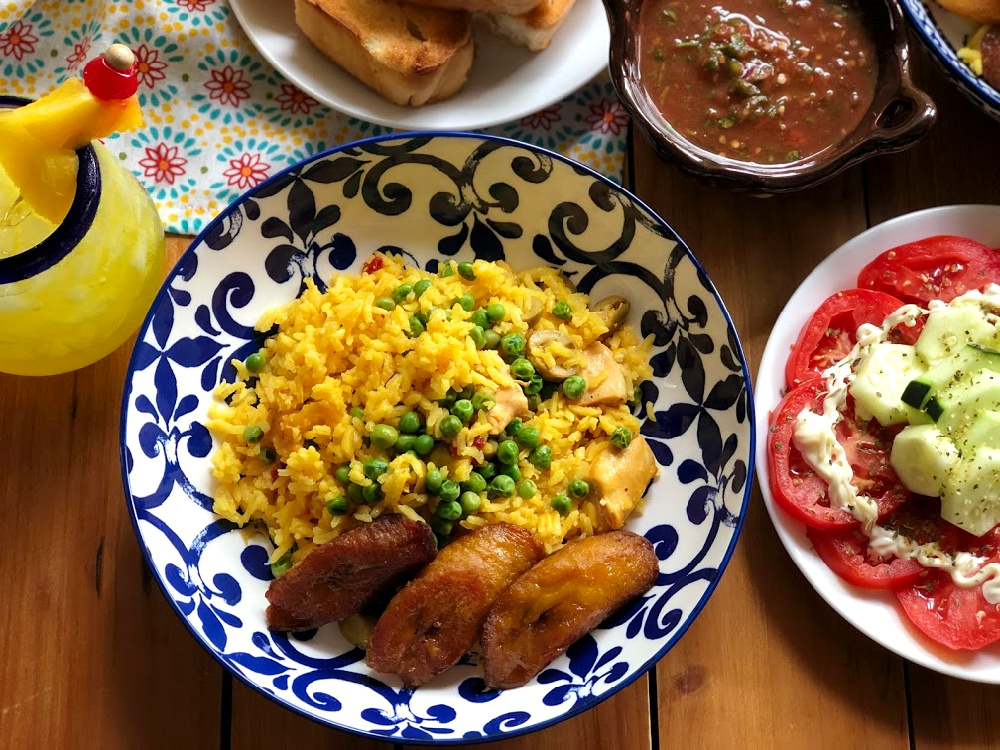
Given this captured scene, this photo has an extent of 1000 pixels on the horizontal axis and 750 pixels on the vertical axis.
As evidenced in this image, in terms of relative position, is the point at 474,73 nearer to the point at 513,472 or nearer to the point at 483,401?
the point at 483,401

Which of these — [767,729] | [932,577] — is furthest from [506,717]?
[932,577]

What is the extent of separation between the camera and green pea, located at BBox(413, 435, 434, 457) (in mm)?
2154

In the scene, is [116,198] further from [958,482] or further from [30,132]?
[958,482]

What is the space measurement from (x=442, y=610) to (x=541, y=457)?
426 mm

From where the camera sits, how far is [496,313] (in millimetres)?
2297

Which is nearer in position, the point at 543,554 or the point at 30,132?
the point at 30,132

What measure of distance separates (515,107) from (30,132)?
4.05 ft

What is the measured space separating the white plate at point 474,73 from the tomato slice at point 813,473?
1.04 meters

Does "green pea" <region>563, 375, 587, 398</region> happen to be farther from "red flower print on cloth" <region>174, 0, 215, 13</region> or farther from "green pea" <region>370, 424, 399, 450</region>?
"red flower print on cloth" <region>174, 0, 215, 13</region>

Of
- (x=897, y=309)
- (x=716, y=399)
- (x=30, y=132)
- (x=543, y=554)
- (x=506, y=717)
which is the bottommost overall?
(x=506, y=717)

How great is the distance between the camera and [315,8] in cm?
242

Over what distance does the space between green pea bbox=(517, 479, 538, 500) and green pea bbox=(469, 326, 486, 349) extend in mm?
350

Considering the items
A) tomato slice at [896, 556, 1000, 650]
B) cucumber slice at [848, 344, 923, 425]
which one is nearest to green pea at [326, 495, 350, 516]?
cucumber slice at [848, 344, 923, 425]

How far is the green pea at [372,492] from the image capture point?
2.12m
